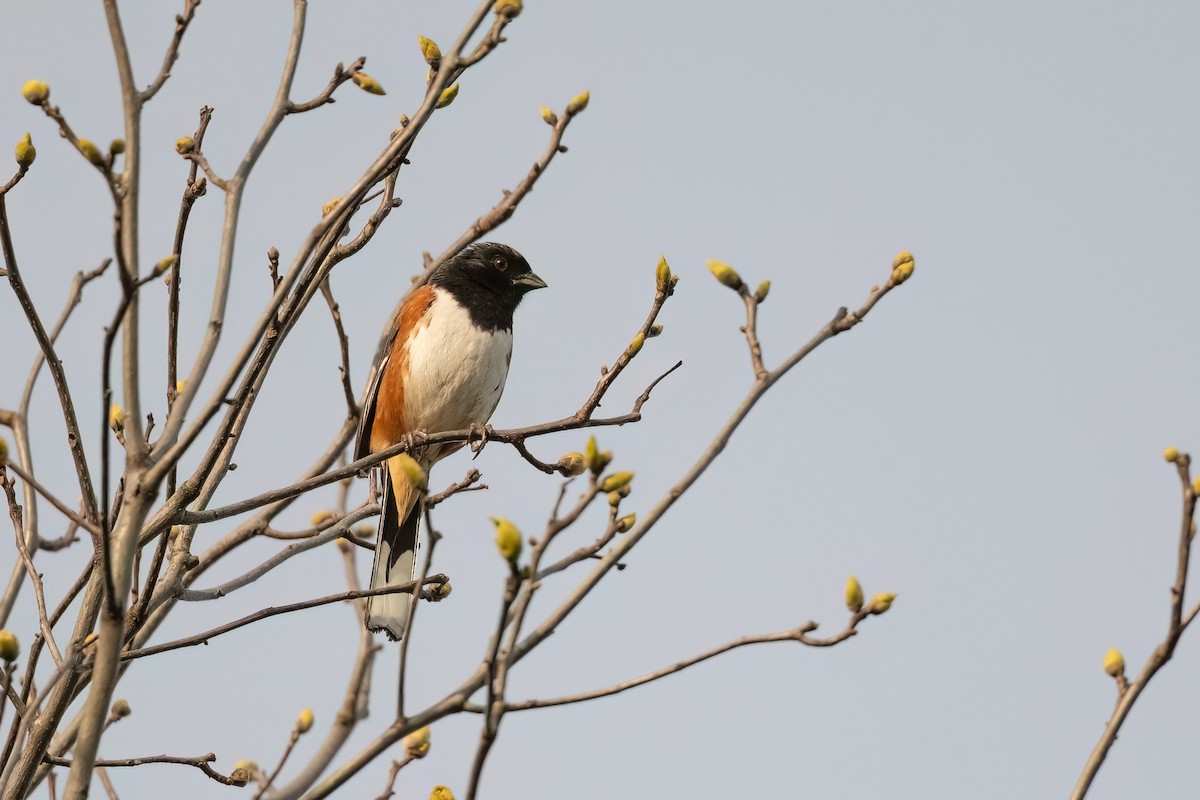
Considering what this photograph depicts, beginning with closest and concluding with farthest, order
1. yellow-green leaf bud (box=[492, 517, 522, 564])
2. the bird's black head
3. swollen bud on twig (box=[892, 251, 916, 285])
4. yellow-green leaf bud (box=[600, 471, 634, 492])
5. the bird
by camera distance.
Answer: yellow-green leaf bud (box=[492, 517, 522, 564]) → yellow-green leaf bud (box=[600, 471, 634, 492]) → swollen bud on twig (box=[892, 251, 916, 285]) → the bird → the bird's black head

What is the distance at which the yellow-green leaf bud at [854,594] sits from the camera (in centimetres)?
289

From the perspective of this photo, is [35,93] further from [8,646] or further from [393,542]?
[393,542]

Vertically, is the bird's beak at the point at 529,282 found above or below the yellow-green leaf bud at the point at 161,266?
above

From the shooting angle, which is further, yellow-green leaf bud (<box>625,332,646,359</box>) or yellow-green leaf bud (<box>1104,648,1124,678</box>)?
yellow-green leaf bud (<box>625,332,646,359</box>)

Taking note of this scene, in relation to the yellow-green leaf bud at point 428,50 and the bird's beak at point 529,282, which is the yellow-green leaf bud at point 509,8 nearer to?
the yellow-green leaf bud at point 428,50

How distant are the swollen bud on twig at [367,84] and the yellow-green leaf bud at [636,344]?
0.96 metres

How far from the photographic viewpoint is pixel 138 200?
2.71 metres

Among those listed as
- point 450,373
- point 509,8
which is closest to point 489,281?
point 450,373

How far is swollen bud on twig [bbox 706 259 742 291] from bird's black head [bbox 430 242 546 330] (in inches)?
112

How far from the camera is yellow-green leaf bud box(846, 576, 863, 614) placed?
114 inches

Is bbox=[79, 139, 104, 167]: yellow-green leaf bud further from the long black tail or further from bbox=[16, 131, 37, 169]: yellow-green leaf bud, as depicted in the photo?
Answer: the long black tail

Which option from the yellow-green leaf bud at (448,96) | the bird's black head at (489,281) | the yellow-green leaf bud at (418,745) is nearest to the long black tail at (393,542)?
the bird's black head at (489,281)

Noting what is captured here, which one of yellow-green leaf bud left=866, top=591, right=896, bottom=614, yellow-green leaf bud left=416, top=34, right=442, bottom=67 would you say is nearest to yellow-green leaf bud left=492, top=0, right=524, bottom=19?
yellow-green leaf bud left=416, top=34, right=442, bottom=67

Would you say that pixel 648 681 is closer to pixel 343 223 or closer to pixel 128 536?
pixel 128 536
